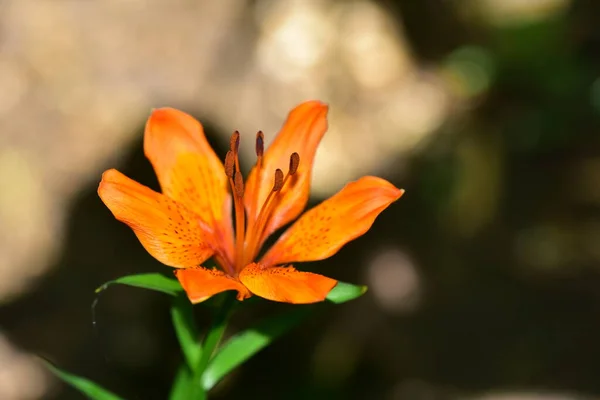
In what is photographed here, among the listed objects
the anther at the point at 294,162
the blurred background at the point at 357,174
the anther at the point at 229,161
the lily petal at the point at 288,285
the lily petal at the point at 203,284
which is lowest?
the blurred background at the point at 357,174

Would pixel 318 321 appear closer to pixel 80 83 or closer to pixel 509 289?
pixel 509 289

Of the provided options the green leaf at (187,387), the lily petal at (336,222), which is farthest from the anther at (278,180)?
the green leaf at (187,387)

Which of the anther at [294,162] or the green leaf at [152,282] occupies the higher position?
the anther at [294,162]

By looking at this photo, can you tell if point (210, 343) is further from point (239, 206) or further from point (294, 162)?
point (294, 162)

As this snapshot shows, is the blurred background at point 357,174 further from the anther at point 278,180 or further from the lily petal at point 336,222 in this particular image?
the anther at point 278,180

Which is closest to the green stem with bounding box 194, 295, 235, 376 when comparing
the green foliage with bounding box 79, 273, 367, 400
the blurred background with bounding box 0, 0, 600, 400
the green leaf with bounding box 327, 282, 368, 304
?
the green foliage with bounding box 79, 273, 367, 400

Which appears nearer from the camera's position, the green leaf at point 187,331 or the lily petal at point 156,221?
the lily petal at point 156,221

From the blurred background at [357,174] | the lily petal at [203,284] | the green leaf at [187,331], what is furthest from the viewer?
the blurred background at [357,174]

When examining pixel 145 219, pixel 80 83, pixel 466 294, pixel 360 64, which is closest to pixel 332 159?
pixel 360 64
